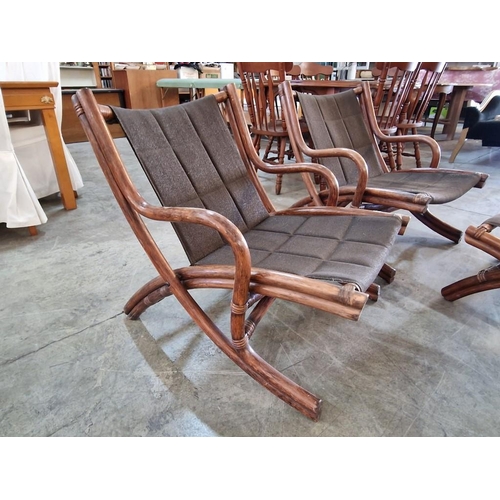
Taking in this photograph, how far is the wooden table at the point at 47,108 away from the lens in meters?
2.09

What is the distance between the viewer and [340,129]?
207cm

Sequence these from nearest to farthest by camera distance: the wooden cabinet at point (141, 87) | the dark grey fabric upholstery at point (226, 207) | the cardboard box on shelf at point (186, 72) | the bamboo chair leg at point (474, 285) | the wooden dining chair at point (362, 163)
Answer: the dark grey fabric upholstery at point (226, 207), the bamboo chair leg at point (474, 285), the wooden dining chair at point (362, 163), the wooden cabinet at point (141, 87), the cardboard box on shelf at point (186, 72)

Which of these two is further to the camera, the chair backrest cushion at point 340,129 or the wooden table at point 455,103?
the wooden table at point 455,103

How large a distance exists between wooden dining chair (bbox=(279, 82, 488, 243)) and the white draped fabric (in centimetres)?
166

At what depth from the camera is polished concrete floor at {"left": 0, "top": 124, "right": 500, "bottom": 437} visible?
3.43ft

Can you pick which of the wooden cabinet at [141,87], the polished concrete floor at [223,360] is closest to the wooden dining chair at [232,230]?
the polished concrete floor at [223,360]

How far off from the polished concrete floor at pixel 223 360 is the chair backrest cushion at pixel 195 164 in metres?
0.43

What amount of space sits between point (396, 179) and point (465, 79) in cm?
532

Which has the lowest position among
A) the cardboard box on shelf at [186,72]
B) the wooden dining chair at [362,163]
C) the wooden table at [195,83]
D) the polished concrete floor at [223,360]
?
the polished concrete floor at [223,360]

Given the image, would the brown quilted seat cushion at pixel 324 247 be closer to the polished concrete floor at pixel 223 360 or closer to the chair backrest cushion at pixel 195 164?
the chair backrest cushion at pixel 195 164

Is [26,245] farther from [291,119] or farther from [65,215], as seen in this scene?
[291,119]
